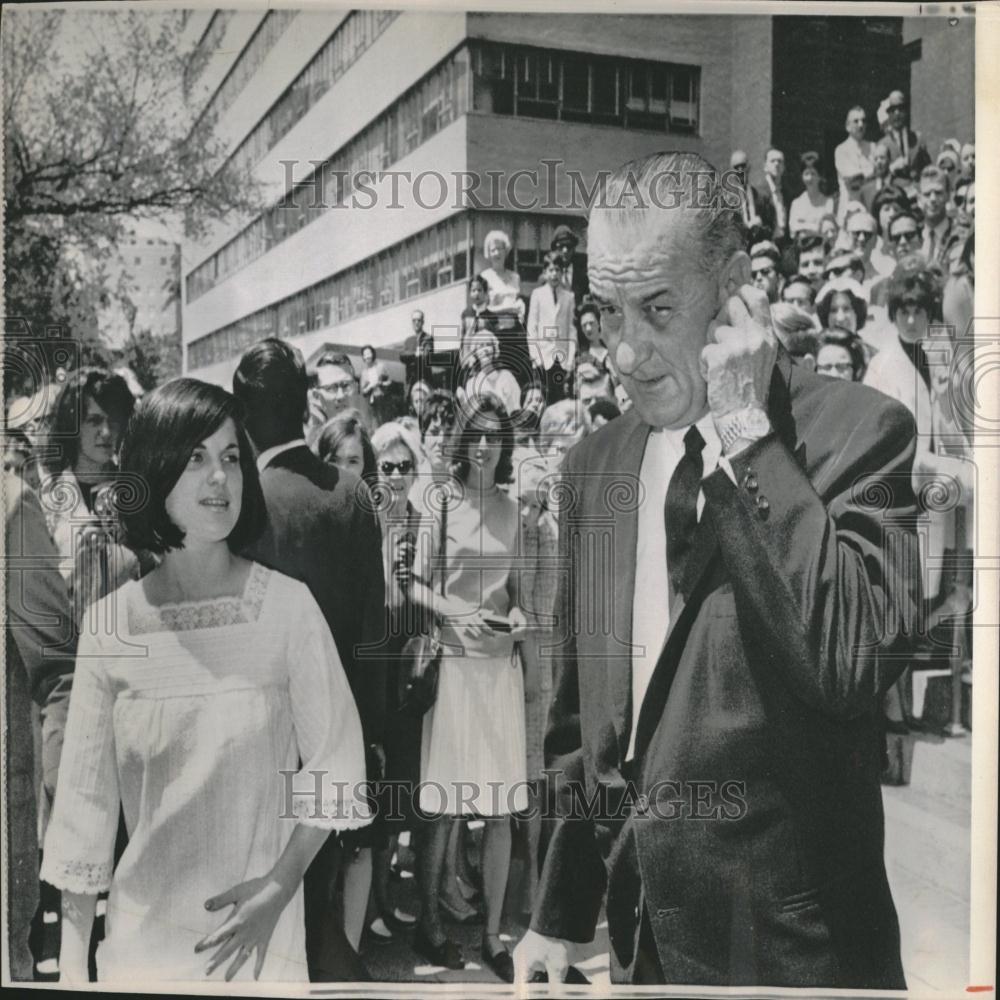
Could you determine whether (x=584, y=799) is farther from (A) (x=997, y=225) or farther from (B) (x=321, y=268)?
(A) (x=997, y=225)

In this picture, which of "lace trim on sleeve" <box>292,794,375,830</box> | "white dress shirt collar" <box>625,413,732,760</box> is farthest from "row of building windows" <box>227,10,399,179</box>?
"lace trim on sleeve" <box>292,794,375,830</box>

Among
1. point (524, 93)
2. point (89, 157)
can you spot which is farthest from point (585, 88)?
point (89, 157)

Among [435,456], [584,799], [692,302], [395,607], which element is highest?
[692,302]

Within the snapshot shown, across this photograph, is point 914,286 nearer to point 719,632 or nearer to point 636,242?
point 636,242

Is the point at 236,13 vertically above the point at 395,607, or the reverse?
the point at 236,13

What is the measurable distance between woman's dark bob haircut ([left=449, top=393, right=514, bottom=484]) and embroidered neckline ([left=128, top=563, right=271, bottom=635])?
2.31ft

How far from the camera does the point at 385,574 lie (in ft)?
10.9

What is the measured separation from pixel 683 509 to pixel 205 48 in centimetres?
211

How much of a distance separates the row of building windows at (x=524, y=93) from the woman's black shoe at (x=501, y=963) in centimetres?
236

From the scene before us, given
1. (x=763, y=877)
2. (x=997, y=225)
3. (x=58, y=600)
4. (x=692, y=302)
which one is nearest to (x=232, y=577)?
(x=58, y=600)

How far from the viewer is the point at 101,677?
335 cm

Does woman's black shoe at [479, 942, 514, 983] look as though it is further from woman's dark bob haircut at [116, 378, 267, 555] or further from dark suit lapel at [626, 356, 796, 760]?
woman's dark bob haircut at [116, 378, 267, 555]

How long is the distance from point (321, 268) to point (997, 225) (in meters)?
2.12

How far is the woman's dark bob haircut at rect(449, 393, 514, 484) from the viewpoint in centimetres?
330
